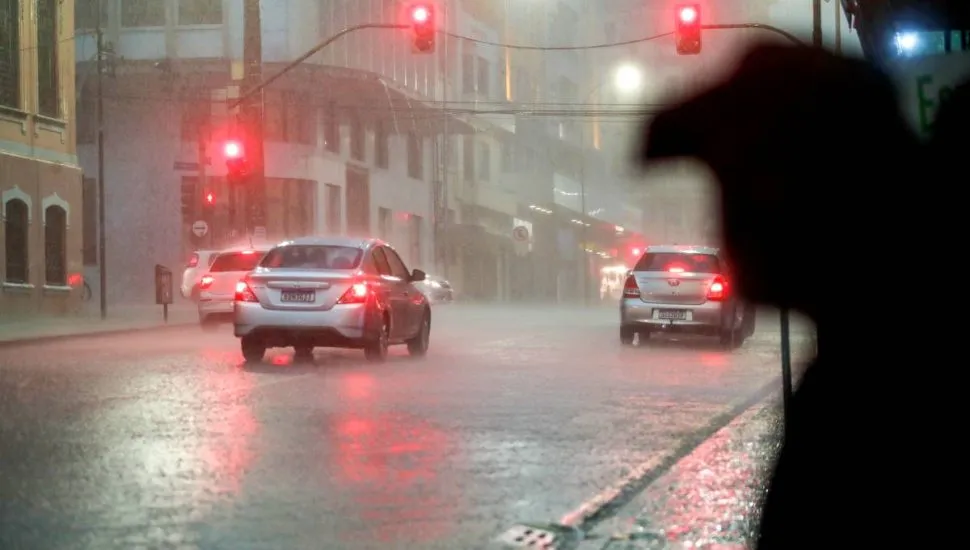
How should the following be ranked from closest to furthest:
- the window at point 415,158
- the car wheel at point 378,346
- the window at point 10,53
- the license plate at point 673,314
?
the car wheel at point 378,346
the license plate at point 673,314
the window at point 10,53
the window at point 415,158

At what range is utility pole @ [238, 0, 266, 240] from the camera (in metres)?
29.5

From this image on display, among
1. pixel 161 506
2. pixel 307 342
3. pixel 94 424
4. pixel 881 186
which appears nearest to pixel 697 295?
pixel 881 186

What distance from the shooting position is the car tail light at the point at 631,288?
75.6 ft

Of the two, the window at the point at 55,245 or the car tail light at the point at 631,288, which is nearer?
the car tail light at the point at 631,288

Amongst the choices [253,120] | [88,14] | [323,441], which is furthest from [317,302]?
[88,14]

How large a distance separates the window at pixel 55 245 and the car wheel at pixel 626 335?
16.7 m

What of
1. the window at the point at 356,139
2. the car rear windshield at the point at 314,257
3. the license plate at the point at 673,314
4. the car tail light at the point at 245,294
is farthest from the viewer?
the window at the point at 356,139

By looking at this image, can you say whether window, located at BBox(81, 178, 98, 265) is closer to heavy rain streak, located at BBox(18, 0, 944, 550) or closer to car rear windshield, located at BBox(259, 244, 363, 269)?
heavy rain streak, located at BBox(18, 0, 944, 550)

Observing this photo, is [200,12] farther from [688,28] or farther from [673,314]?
[673,314]

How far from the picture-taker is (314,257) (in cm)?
1788

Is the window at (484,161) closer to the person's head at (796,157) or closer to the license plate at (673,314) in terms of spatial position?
the person's head at (796,157)

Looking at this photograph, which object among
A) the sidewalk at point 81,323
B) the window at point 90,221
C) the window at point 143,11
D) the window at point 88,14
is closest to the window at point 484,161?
the window at point 143,11

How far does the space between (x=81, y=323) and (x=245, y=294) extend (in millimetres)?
13511

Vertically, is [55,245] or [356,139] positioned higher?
[356,139]
